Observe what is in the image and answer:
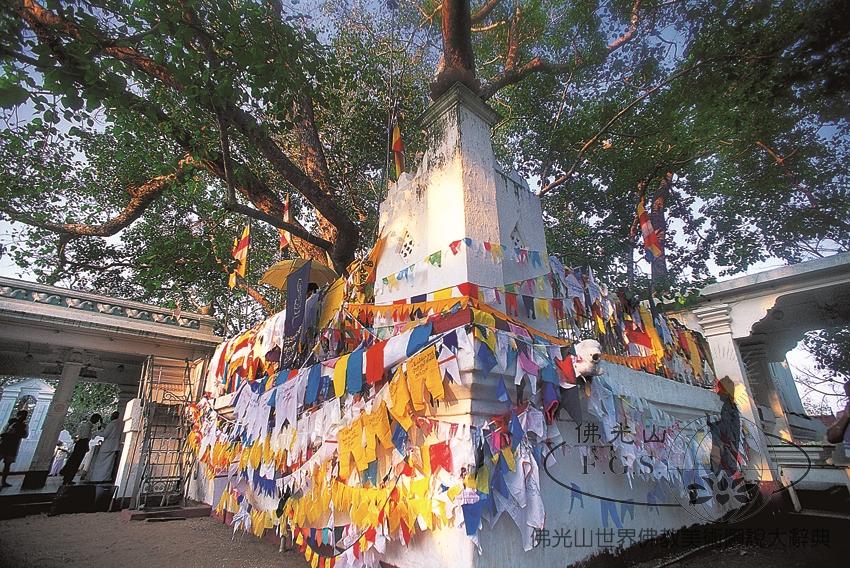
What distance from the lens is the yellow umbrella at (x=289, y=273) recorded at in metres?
7.19

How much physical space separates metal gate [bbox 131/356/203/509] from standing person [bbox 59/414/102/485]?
243cm

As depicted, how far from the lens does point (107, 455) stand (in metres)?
10.1

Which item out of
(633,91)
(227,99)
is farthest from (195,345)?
(633,91)

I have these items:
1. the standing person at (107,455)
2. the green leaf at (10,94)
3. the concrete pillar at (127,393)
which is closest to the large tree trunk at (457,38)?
the green leaf at (10,94)

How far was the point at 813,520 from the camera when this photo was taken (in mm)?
6891

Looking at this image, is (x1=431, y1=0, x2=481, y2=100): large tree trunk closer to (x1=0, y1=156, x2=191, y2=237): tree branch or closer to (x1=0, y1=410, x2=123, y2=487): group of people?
(x1=0, y1=156, x2=191, y2=237): tree branch

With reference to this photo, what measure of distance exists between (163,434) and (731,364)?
41.9 ft

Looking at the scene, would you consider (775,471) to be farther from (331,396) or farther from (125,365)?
(125,365)

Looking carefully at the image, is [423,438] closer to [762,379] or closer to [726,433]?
[726,433]

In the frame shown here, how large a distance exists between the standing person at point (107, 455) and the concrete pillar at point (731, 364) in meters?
13.9

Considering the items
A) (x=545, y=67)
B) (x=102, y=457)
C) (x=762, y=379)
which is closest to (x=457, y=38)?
(x=545, y=67)

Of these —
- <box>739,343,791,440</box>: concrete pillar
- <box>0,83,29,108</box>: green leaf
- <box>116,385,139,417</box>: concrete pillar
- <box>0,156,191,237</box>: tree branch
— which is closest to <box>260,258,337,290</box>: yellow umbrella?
<box>0,156,191,237</box>: tree branch

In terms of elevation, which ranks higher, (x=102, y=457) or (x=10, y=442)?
(x=10, y=442)

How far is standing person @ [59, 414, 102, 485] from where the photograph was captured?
34.6 feet
